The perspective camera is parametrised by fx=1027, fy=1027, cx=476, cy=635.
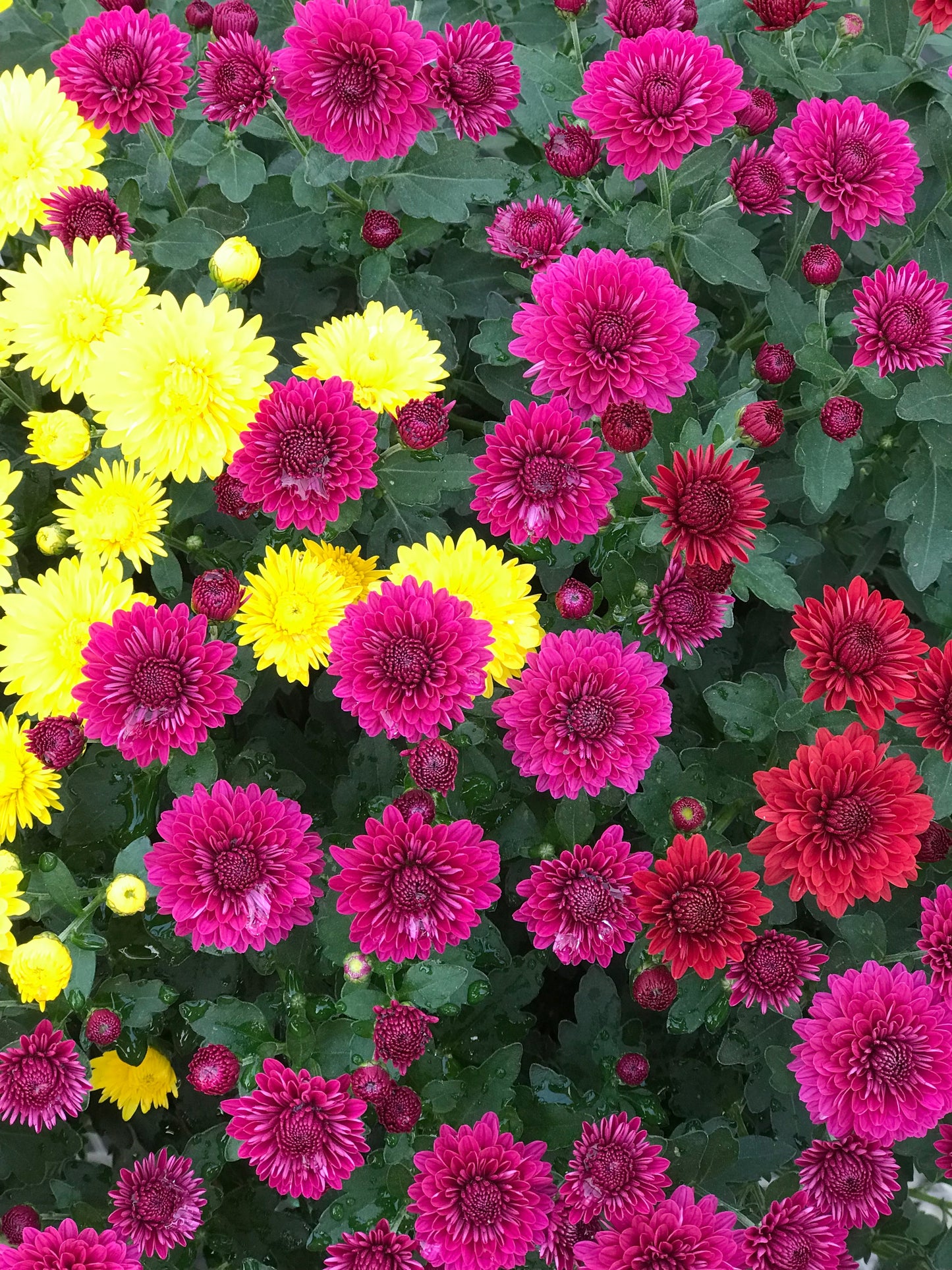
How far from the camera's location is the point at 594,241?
1.76 metres

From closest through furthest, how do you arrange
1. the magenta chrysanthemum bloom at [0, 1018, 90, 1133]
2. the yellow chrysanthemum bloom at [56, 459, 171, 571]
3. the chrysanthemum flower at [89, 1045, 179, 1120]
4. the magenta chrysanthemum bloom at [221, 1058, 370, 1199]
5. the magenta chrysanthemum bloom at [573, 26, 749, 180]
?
the magenta chrysanthemum bloom at [221, 1058, 370, 1199], the magenta chrysanthemum bloom at [0, 1018, 90, 1133], the magenta chrysanthemum bloom at [573, 26, 749, 180], the yellow chrysanthemum bloom at [56, 459, 171, 571], the chrysanthemum flower at [89, 1045, 179, 1120]

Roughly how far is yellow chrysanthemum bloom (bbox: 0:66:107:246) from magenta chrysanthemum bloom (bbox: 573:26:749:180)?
83 centimetres

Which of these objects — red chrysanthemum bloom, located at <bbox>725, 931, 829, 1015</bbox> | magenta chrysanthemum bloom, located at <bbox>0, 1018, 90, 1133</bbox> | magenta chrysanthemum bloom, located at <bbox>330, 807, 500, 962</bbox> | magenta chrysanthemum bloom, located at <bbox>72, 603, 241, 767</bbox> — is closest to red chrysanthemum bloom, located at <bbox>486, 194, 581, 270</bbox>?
magenta chrysanthemum bloom, located at <bbox>72, 603, 241, 767</bbox>

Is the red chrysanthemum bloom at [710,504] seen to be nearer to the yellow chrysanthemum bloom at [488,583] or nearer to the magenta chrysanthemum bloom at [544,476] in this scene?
the magenta chrysanthemum bloom at [544,476]

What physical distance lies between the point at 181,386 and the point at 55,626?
0.41 meters

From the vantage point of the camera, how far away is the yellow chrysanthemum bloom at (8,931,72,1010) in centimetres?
137

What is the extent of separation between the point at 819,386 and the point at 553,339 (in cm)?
52

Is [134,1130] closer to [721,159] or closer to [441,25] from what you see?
[721,159]

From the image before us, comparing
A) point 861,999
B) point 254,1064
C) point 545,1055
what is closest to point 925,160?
point 861,999

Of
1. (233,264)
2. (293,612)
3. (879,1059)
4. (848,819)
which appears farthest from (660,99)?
(879,1059)

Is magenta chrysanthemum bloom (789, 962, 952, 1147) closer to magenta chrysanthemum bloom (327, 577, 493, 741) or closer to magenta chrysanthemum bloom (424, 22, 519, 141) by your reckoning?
magenta chrysanthemum bloom (327, 577, 493, 741)

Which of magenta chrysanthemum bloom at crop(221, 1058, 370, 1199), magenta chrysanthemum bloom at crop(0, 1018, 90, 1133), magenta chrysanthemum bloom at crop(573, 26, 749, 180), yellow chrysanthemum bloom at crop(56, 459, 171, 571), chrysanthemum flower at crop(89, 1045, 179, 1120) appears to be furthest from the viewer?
chrysanthemum flower at crop(89, 1045, 179, 1120)

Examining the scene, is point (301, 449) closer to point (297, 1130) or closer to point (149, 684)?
point (149, 684)

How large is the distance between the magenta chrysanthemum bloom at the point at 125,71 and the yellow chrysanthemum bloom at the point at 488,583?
793mm
